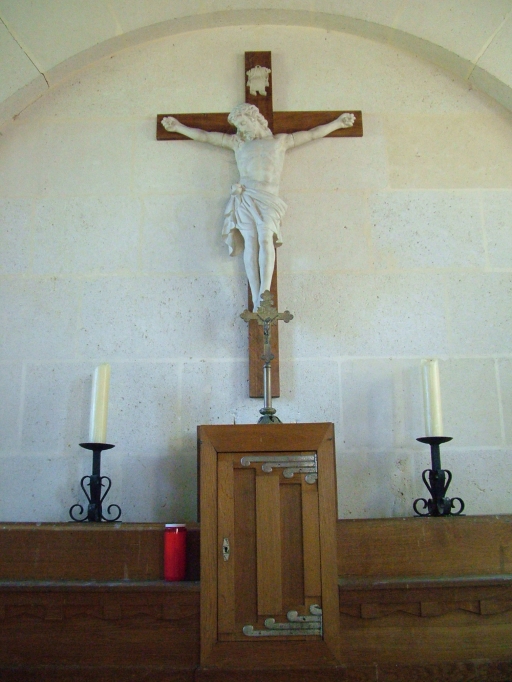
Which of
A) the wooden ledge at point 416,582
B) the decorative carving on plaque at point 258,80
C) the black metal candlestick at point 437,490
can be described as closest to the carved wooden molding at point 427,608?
the wooden ledge at point 416,582

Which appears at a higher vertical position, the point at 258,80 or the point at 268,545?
the point at 258,80

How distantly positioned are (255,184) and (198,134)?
394 millimetres

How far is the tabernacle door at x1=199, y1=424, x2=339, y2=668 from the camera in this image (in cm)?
200

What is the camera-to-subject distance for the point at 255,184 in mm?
3051

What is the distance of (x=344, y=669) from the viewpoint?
1974 millimetres

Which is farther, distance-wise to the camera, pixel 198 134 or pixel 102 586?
pixel 198 134

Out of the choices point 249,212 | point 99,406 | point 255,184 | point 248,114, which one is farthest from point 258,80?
point 99,406

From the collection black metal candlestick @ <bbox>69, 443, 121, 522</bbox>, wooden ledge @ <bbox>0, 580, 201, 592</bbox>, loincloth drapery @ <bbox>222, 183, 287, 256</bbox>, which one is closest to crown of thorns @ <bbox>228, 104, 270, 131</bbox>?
loincloth drapery @ <bbox>222, 183, 287, 256</bbox>

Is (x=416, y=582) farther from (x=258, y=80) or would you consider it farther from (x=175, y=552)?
(x=258, y=80)

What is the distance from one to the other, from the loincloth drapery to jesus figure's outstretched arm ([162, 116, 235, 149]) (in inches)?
10.3

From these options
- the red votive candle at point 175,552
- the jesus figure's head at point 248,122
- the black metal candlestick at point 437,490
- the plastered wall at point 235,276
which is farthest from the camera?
the jesus figure's head at point 248,122

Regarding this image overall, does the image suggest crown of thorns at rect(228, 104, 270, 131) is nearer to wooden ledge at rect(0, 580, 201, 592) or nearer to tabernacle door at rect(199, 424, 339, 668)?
tabernacle door at rect(199, 424, 339, 668)

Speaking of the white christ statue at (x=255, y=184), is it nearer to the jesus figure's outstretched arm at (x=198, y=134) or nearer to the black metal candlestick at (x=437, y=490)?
the jesus figure's outstretched arm at (x=198, y=134)

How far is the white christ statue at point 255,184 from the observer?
2969mm
